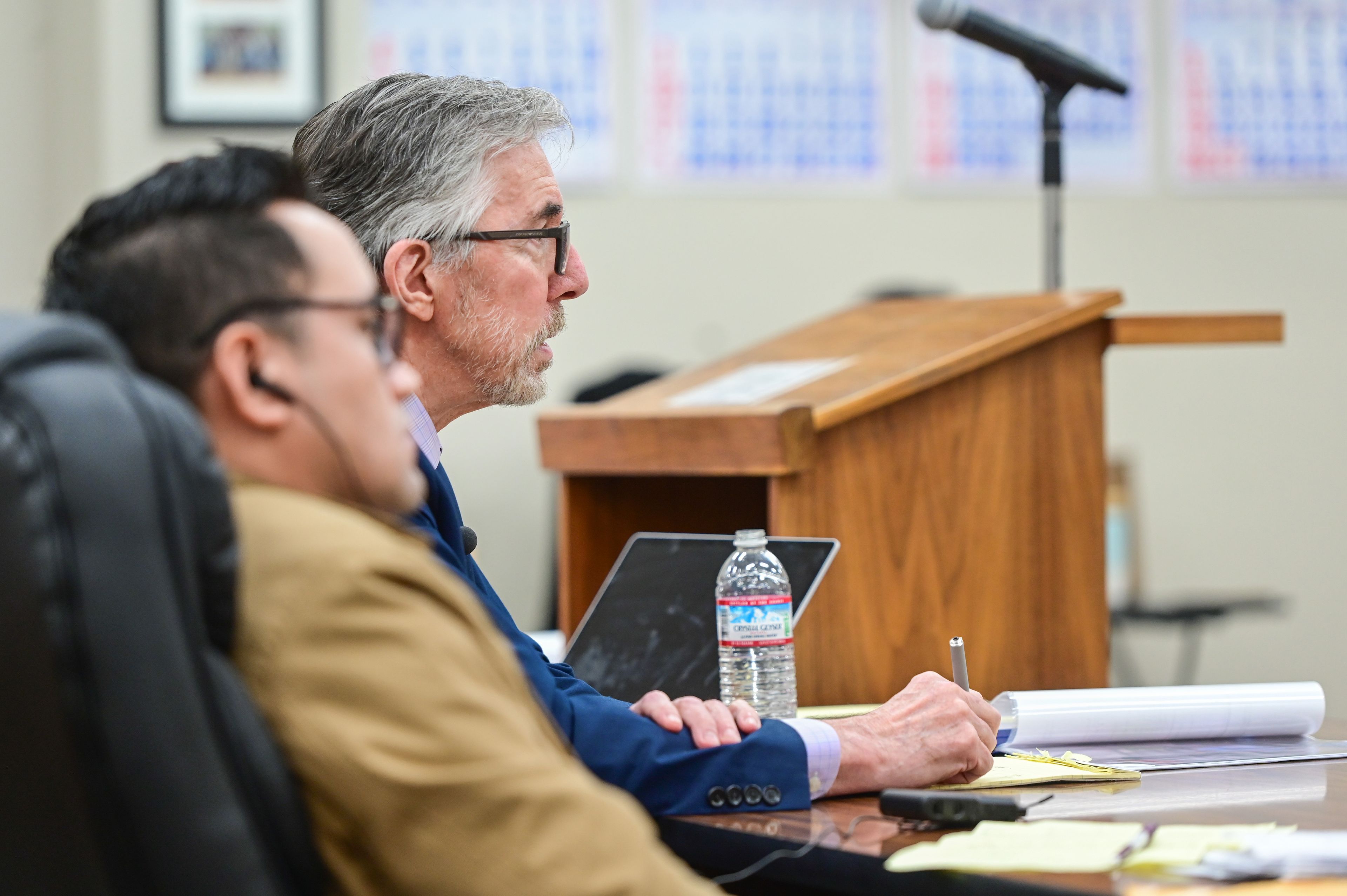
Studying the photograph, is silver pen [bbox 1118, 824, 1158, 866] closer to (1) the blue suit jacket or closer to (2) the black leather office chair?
(1) the blue suit jacket

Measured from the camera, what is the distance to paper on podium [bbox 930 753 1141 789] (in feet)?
4.18

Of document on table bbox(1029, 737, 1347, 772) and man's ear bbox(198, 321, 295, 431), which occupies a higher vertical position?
man's ear bbox(198, 321, 295, 431)

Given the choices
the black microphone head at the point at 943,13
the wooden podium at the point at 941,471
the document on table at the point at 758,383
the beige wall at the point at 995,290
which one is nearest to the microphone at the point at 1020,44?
the black microphone head at the point at 943,13

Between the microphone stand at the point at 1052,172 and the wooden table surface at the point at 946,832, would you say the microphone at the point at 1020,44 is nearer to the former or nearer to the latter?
the microphone stand at the point at 1052,172

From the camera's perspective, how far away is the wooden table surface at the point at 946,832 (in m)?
1.02

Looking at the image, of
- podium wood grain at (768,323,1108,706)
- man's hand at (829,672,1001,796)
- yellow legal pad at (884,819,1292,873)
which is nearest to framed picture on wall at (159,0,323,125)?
podium wood grain at (768,323,1108,706)

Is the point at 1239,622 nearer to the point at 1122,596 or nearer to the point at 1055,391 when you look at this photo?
the point at 1122,596

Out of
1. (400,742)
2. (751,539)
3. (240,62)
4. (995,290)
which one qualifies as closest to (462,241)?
(751,539)

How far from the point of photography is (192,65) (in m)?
3.58

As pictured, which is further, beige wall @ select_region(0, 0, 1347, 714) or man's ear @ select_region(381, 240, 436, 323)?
beige wall @ select_region(0, 0, 1347, 714)

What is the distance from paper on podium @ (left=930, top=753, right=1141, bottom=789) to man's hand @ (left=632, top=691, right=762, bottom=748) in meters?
0.18

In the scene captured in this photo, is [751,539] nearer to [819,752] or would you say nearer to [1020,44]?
[819,752]

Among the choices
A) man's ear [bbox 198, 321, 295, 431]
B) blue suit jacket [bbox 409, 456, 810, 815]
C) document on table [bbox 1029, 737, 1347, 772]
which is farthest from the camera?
document on table [bbox 1029, 737, 1347, 772]

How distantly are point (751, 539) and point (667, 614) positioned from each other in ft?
0.56
